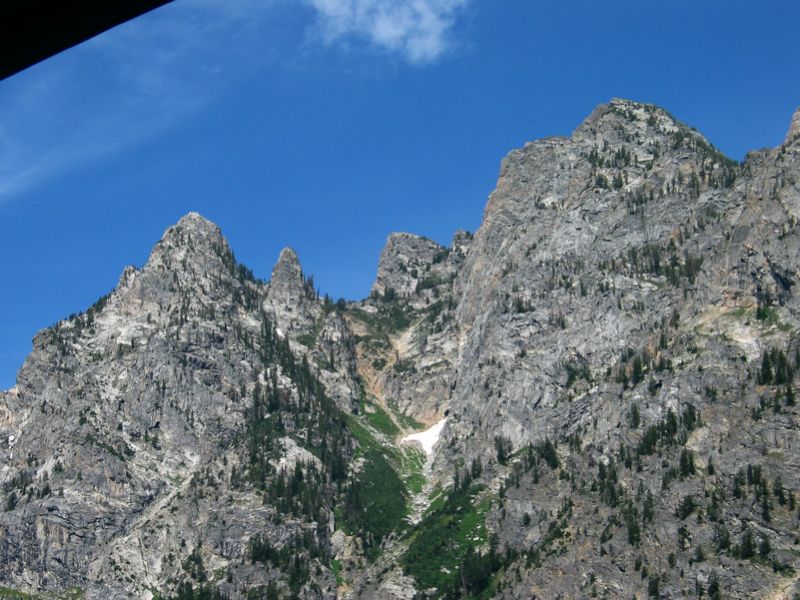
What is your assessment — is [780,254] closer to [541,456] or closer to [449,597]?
[541,456]

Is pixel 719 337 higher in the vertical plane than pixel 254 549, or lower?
higher

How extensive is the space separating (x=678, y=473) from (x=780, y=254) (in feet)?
172

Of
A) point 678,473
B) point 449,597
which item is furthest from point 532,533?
point 678,473

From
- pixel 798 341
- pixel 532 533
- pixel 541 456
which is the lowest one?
pixel 532 533

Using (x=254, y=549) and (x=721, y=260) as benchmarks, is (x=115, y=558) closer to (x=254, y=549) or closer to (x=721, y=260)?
(x=254, y=549)

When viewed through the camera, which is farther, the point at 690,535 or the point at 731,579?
the point at 690,535

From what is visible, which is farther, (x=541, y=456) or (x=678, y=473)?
(x=541, y=456)

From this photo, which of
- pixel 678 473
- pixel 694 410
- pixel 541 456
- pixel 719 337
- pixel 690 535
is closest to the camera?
pixel 690 535

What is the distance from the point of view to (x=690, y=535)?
5576 inches

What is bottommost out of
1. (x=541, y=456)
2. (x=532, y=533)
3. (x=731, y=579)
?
(x=731, y=579)

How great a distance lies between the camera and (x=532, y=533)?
6772 inches

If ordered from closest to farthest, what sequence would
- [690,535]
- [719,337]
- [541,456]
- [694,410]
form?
[690,535], [694,410], [719,337], [541,456]

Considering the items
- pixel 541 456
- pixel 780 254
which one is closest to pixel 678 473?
pixel 541 456

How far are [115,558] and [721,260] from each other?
121m
